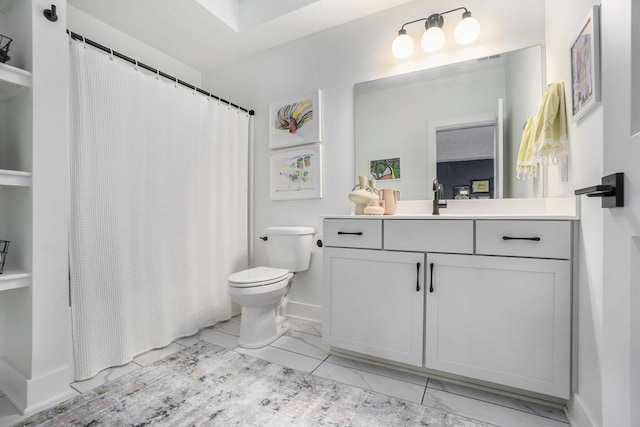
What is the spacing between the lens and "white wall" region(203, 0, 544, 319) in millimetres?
1820

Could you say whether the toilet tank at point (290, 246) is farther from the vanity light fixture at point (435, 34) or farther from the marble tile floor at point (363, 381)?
the vanity light fixture at point (435, 34)

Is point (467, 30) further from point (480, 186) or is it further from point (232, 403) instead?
point (232, 403)

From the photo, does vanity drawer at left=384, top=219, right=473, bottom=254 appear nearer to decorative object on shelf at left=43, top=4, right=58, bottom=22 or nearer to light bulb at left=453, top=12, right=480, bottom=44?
light bulb at left=453, top=12, right=480, bottom=44

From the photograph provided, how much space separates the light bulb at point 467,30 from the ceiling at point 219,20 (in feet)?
1.50

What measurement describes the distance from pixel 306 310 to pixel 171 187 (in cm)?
138

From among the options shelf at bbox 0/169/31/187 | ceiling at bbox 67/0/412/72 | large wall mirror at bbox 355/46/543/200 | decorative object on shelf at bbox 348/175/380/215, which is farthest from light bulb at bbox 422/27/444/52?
shelf at bbox 0/169/31/187

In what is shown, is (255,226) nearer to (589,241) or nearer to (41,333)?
(41,333)

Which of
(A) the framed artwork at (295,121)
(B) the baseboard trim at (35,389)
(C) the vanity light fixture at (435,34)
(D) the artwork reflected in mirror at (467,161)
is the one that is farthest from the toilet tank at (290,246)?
(C) the vanity light fixture at (435,34)

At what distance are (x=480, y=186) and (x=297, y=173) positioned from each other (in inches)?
52.7

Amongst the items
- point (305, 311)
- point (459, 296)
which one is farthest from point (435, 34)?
point (305, 311)

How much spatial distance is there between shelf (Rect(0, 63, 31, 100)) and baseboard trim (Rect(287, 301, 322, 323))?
209cm

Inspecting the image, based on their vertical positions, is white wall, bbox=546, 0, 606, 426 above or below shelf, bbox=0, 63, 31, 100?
below

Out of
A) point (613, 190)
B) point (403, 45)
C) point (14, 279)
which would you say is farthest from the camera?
point (403, 45)

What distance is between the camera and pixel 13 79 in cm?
131
